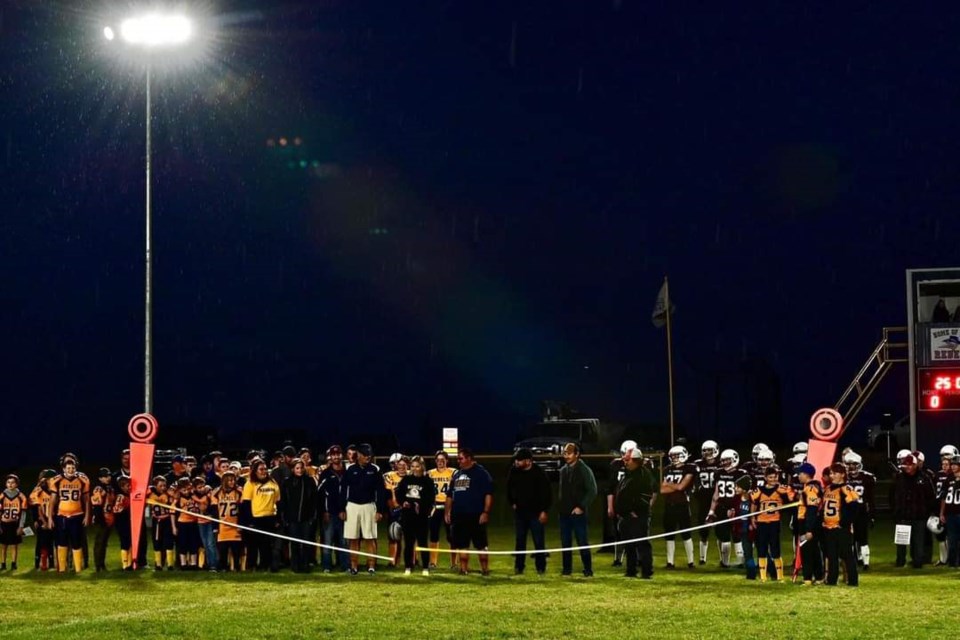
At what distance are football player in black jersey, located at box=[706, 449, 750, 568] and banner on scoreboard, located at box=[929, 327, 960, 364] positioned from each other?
11.2 meters

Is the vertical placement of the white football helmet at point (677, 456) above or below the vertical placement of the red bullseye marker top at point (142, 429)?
below

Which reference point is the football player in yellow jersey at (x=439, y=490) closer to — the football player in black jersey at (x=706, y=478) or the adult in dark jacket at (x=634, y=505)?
the adult in dark jacket at (x=634, y=505)

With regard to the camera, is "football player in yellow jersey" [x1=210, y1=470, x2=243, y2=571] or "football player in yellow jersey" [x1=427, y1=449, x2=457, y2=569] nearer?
"football player in yellow jersey" [x1=210, y1=470, x2=243, y2=571]

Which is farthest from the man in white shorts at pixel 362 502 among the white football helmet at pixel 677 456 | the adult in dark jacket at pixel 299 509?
the white football helmet at pixel 677 456

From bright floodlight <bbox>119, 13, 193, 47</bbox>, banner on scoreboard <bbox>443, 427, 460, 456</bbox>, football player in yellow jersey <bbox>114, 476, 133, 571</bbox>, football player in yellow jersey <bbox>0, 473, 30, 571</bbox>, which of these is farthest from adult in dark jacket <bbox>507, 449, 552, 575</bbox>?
bright floodlight <bbox>119, 13, 193, 47</bbox>

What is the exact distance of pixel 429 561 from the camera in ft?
57.2

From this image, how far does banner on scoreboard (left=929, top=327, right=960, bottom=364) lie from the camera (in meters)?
27.7

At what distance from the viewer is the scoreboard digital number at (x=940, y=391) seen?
1057 inches

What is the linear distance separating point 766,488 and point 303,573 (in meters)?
6.70

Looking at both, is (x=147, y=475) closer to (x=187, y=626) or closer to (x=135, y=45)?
(x=187, y=626)

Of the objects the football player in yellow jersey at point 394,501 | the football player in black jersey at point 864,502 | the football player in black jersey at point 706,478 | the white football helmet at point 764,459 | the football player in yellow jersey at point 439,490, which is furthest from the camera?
the football player in black jersey at point 706,478

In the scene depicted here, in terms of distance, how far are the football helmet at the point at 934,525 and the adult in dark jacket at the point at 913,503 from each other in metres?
0.07

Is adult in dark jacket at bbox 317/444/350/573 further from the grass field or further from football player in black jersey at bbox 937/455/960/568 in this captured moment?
football player in black jersey at bbox 937/455/960/568

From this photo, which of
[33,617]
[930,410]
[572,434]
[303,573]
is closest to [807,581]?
[303,573]
